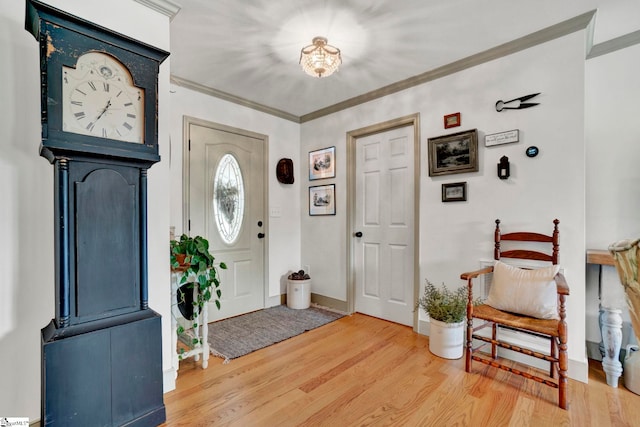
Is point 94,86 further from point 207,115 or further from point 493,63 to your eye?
point 493,63

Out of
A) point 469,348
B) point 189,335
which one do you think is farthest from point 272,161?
point 469,348

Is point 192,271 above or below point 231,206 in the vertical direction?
below

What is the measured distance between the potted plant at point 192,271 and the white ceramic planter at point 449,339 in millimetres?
1673

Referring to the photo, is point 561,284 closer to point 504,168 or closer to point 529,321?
point 529,321

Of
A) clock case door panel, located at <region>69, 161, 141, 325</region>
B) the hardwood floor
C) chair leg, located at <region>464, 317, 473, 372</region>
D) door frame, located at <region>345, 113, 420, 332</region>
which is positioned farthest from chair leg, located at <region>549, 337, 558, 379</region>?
clock case door panel, located at <region>69, 161, 141, 325</region>

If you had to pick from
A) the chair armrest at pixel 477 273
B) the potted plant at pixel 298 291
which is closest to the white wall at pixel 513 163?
the chair armrest at pixel 477 273

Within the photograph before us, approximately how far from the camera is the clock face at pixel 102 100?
126 cm

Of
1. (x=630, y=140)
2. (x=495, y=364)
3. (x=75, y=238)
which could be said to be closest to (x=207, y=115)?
(x=75, y=238)

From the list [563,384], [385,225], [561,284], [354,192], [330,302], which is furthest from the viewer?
[330,302]

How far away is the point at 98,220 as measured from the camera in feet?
4.42

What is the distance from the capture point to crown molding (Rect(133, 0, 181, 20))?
68.2 inches

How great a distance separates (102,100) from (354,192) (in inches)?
97.9

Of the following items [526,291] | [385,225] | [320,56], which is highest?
[320,56]

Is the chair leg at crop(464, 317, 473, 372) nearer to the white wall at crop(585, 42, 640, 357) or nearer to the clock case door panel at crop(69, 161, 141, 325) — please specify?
the white wall at crop(585, 42, 640, 357)
